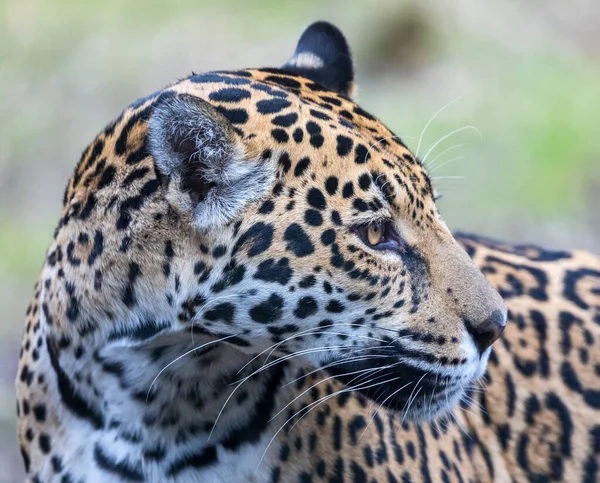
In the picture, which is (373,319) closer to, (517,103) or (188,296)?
(188,296)

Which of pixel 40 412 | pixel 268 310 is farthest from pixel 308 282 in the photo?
pixel 40 412

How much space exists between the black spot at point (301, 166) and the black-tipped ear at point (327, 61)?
3.77ft

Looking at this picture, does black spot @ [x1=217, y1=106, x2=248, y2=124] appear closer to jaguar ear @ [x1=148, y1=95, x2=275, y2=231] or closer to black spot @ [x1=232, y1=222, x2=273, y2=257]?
jaguar ear @ [x1=148, y1=95, x2=275, y2=231]

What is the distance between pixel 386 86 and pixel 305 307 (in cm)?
1336

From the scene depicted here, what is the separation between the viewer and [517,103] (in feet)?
54.3

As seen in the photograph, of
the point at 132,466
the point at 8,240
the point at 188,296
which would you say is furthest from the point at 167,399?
the point at 8,240

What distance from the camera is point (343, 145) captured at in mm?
4488

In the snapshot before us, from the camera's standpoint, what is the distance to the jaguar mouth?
4.52 metres

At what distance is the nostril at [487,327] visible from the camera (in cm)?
443

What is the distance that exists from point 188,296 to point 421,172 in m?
1.32

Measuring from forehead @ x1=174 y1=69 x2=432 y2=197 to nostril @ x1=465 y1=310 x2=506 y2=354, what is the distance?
0.67m

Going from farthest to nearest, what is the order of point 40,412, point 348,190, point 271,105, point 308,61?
point 308,61, point 40,412, point 271,105, point 348,190

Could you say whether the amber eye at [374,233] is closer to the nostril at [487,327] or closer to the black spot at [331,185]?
the black spot at [331,185]

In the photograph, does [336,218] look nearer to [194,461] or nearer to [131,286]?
[131,286]
